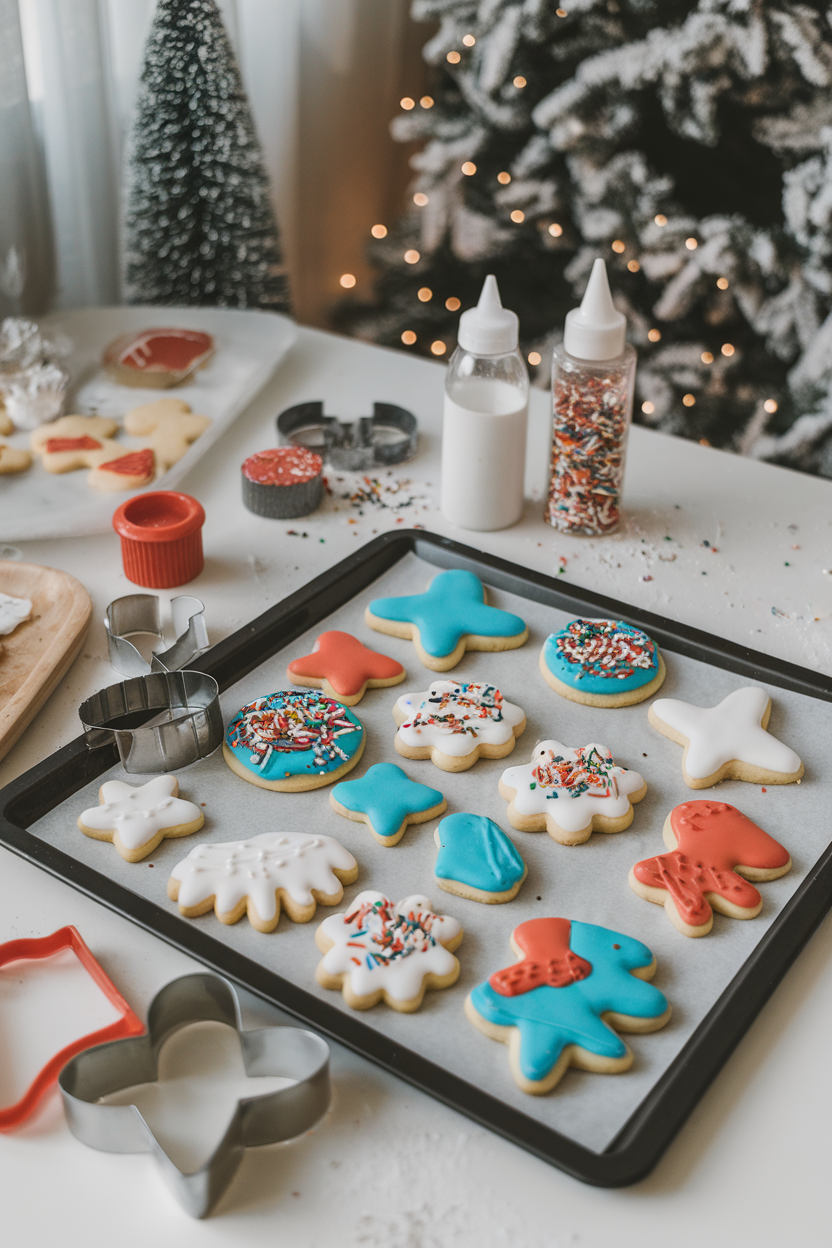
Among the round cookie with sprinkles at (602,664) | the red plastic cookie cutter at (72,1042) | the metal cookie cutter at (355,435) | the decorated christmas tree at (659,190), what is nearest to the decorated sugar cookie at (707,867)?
the round cookie with sprinkles at (602,664)

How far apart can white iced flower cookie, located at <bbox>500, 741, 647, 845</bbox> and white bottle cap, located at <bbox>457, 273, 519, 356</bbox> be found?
0.40m

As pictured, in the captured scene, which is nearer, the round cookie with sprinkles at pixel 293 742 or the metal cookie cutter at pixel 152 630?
the round cookie with sprinkles at pixel 293 742

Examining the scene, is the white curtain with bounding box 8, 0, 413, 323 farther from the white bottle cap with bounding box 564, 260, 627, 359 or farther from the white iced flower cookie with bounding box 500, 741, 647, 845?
the white iced flower cookie with bounding box 500, 741, 647, 845

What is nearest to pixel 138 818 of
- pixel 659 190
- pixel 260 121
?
pixel 659 190

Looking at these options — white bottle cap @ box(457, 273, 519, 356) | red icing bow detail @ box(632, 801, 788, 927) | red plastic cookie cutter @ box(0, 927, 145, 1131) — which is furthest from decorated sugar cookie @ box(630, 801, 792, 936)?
white bottle cap @ box(457, 273, 519, 356)

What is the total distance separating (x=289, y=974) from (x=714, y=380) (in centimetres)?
125

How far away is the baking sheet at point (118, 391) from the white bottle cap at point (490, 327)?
13.8 inches

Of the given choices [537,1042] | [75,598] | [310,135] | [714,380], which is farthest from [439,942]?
[310,135]

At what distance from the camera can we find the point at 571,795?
0.78 m

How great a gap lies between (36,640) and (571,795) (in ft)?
1.59

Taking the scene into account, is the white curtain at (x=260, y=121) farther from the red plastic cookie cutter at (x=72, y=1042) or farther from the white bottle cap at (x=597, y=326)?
the red plastic cookie cutter at (x=72, y=1042)

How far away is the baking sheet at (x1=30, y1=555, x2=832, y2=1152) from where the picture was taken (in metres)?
0.64

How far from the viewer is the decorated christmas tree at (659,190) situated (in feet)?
4.56

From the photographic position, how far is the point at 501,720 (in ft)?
2.80
